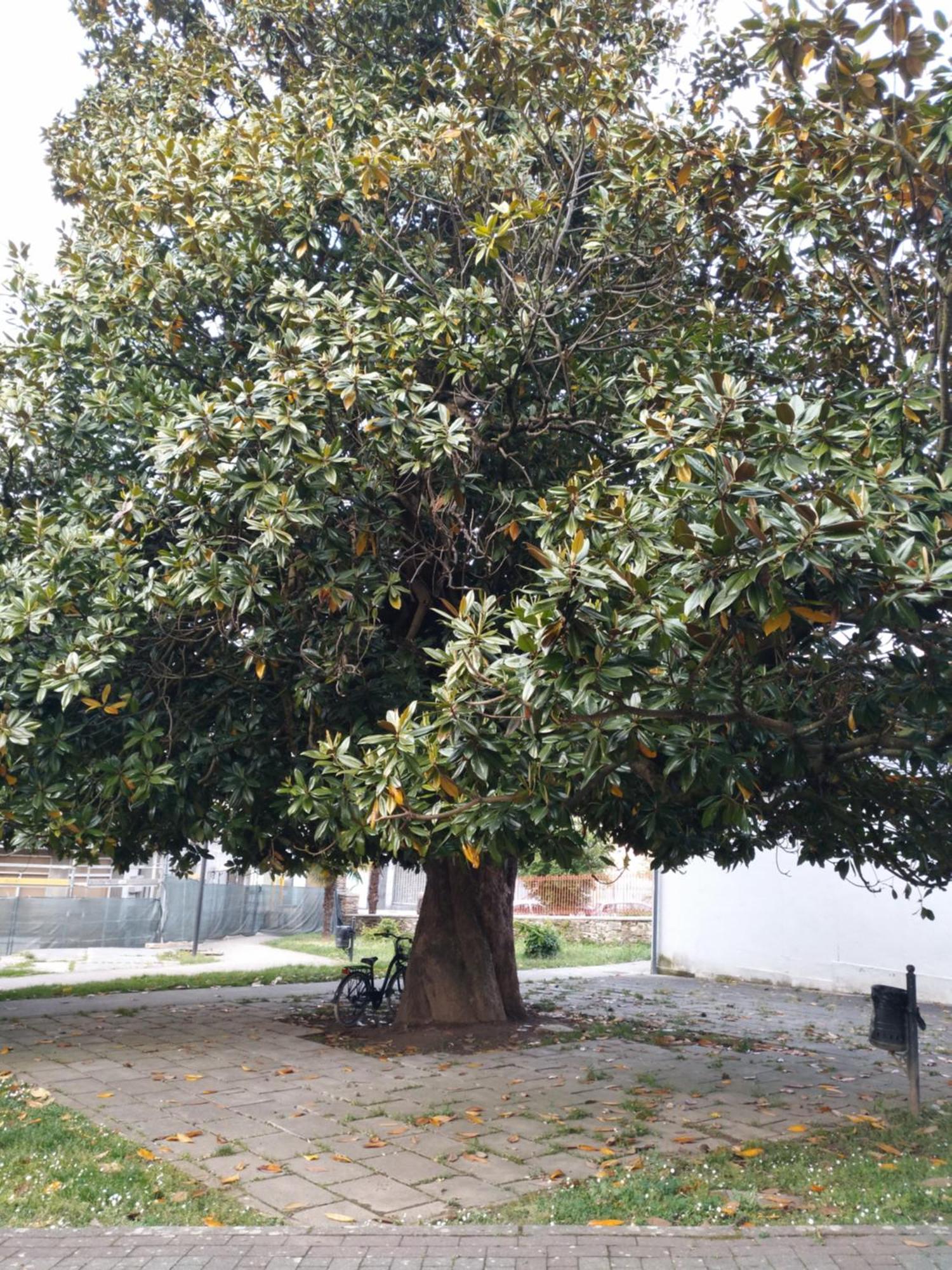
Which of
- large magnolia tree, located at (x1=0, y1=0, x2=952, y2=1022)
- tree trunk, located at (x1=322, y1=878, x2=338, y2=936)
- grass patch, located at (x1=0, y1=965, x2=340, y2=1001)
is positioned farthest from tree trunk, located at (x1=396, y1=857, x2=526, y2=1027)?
tree trunk, located at (x1=322, y1=878, x2=338, y2=936)

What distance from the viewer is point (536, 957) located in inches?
794

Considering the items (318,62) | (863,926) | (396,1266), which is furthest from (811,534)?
(863,926)

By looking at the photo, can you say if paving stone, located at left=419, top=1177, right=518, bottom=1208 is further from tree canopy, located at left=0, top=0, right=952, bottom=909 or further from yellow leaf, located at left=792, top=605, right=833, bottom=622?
yellow leaf, located at left=792, top=605, right=833, bottom=622

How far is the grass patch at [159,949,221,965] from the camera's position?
1820cm

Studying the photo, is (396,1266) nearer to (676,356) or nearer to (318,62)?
(676,356)

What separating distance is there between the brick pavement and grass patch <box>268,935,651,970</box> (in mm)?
6501

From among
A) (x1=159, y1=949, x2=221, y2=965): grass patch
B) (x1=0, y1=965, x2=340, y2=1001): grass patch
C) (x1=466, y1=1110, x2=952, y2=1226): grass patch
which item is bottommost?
(x1=159, y1=949, x2=221, y2=965): grass patch

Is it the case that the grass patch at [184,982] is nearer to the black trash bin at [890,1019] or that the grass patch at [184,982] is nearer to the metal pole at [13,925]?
the metal pole at [13,925]

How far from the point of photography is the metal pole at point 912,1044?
23.7 feet

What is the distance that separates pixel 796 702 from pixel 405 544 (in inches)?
131

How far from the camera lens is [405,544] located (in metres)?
8.21

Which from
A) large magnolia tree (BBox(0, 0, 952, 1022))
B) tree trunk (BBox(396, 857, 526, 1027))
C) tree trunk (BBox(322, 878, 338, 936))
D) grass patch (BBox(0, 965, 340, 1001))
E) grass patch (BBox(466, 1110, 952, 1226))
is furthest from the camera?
tree trunk (BBox(322, 878, 338, 936))

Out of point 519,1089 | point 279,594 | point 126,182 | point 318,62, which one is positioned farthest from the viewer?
point 318,62

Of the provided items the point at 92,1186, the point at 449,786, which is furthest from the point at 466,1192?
the point at 449,786
